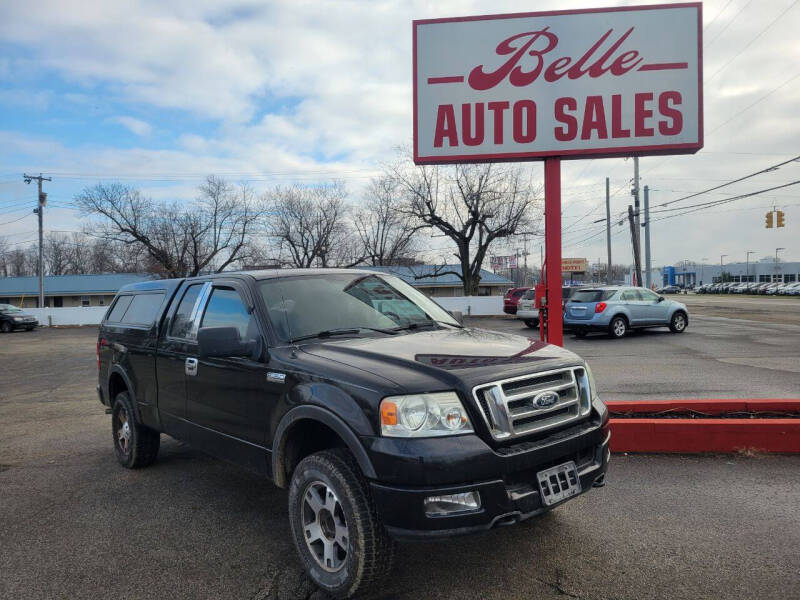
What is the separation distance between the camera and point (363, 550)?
2791 millimetres

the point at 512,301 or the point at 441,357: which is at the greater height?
the point at 441,357

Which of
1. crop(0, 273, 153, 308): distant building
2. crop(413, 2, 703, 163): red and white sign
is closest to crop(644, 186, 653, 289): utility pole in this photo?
crop(413, 2, 703, 163): red and white sign

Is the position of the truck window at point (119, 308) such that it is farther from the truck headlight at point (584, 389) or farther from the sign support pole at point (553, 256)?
the sign support pole at point (553, 256)

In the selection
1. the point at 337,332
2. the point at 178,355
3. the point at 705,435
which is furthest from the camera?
the point at 705,435

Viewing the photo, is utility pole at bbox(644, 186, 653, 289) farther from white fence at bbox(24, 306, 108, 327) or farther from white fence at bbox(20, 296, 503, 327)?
white fence at bbox(24, 306, 108, 327)

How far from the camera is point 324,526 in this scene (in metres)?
3.11

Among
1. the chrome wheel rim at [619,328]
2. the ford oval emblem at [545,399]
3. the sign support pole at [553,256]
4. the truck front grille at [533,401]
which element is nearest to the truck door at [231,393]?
the truck front grille at [533,401]

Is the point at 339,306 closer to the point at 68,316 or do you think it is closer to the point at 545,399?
the point at 545,399

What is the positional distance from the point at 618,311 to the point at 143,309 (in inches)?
601

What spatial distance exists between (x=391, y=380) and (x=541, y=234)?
117ft

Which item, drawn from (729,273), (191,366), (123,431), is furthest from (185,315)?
(729,273)

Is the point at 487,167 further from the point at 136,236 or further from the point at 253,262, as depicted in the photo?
the point at 136,236

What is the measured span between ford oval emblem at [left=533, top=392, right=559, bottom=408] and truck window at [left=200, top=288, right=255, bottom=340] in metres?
1.89

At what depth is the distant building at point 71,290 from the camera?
58.4 m
